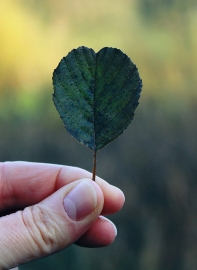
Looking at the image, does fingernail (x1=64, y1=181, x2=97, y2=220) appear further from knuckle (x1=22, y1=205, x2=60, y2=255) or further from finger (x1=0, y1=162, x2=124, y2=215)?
finger (x1=0, y1=162, x2=124, y2=215)

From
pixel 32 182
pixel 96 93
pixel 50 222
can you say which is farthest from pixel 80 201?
pixel 32 182

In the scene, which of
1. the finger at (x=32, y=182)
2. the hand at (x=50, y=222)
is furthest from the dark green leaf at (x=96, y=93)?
the finger at (x=32, y=182)

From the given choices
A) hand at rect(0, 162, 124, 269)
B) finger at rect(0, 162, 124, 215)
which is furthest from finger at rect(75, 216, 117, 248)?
hand at rect(0, 162, 124, 269)

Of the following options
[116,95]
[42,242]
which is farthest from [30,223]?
[116,95]

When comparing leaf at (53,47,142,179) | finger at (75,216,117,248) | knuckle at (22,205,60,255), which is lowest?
finger at (75,216,117,248)

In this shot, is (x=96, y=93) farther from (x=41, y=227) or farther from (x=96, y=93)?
(x=41, y=227)

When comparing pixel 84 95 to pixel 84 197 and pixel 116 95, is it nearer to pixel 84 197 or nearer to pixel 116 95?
pixel 116 95
